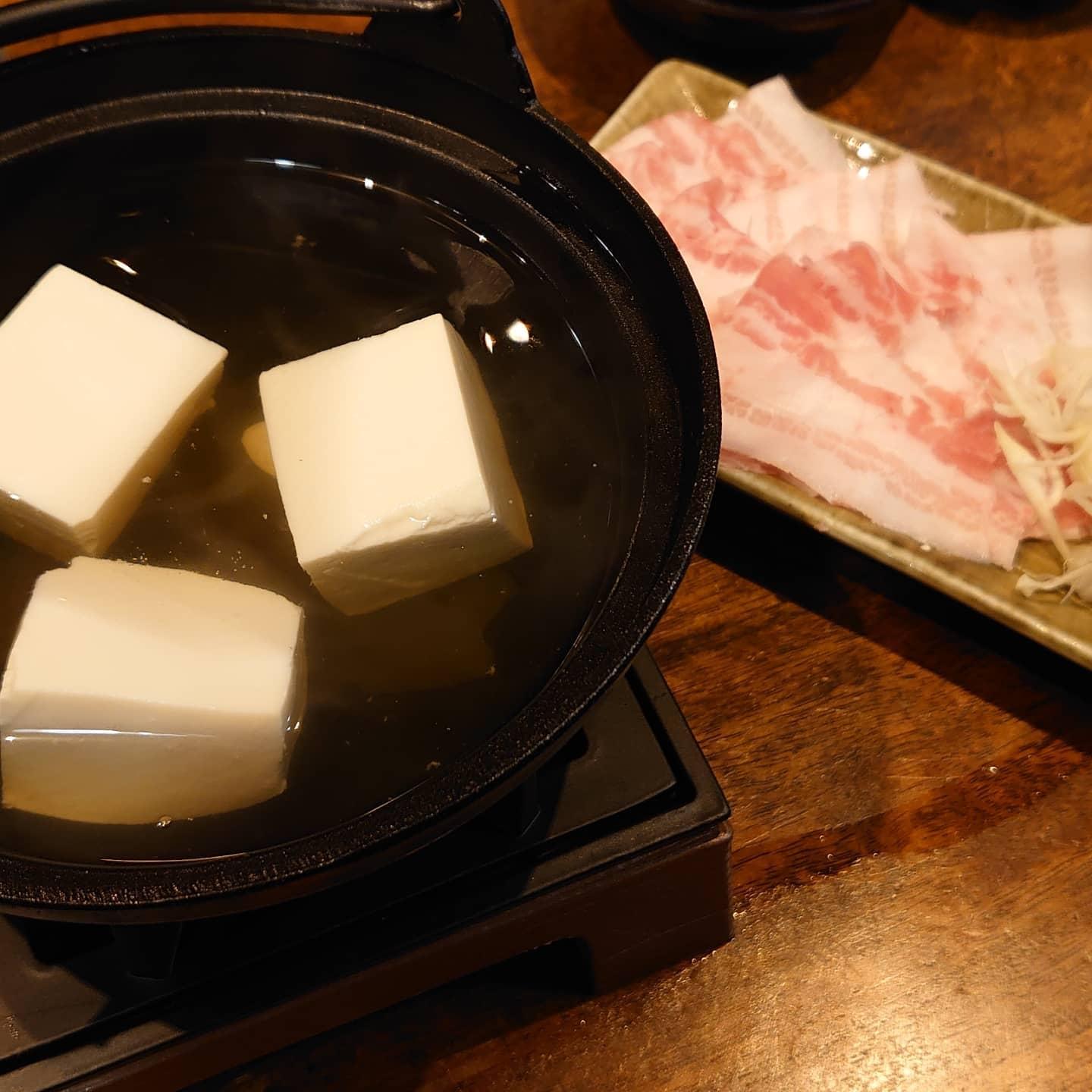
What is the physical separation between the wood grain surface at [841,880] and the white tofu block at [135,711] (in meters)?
0.60

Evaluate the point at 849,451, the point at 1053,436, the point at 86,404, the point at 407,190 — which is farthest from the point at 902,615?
the point at 86,404

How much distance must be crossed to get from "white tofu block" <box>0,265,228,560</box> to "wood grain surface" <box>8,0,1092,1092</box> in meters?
0.85

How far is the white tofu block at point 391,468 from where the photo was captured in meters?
1.16

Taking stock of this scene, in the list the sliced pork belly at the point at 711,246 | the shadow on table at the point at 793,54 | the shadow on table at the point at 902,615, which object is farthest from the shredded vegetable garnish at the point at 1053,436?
the shadow on table at the point at 793,54

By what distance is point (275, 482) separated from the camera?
1.30 m

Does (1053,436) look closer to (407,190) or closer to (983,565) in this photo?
(983,565)

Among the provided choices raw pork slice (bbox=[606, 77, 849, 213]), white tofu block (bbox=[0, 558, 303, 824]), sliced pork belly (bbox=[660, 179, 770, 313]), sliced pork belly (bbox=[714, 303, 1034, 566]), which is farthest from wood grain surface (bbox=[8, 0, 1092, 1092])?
raw pork slice (bbox=[606, 77, 849, 213])

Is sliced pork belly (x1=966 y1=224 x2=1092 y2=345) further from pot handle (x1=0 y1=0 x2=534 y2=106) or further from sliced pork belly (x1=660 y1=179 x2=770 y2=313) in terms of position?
pot handle (x1=0 y1=0 x2=534 y2=106)

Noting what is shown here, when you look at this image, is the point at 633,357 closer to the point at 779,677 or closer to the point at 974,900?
the point at 779,677

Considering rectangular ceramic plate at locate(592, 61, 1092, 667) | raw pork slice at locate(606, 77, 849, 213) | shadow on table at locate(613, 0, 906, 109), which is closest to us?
rectangular ceramic plate at locate(592, 61, 1092, 667)

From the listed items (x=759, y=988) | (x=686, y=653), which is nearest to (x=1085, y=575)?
(x=686, y=653)

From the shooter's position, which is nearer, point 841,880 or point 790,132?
point 841,880

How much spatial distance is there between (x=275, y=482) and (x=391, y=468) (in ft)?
0.68

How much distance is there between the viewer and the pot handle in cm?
103
